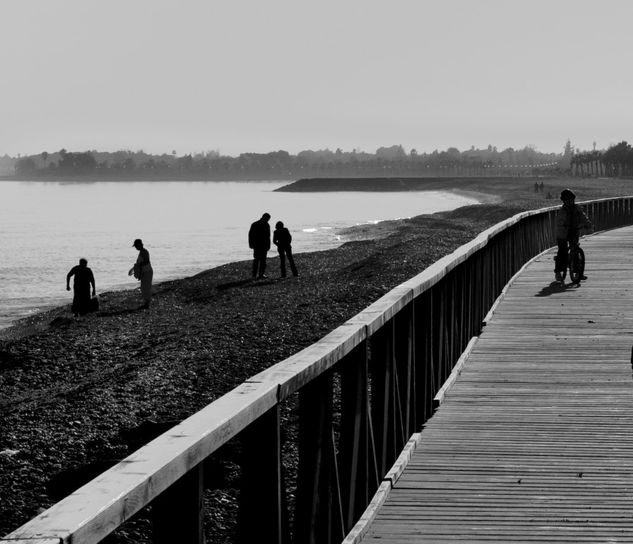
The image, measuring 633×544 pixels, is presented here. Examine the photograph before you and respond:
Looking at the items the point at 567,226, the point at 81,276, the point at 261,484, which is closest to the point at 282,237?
the point at 81,276

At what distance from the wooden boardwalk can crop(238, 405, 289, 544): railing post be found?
1.68 m

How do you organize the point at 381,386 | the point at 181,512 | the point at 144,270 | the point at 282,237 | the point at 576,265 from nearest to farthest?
the point at 181,512
the point at 381,386
the point at 576,265
the point at 144,270
the point at 282,237

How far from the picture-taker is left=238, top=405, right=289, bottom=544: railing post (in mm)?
3463

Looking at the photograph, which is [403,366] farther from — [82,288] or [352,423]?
[82,288]

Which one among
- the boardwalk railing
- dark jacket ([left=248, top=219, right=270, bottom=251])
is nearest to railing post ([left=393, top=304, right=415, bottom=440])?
the boardwalk railing

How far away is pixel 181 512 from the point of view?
284 centimetres

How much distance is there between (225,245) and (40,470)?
6628 cm

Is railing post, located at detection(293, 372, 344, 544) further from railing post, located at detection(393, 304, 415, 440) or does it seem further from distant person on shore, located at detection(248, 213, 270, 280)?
distant person on shore, located at detection(248, 213, 270, 280)

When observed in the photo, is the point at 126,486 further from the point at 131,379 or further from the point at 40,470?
the point at 131,379

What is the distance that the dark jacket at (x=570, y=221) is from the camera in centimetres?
1891

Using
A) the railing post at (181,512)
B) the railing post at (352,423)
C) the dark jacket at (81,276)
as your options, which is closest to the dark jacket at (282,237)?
the dark jacket at (81,276)

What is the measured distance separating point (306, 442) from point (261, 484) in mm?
776

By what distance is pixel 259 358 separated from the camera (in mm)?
18797

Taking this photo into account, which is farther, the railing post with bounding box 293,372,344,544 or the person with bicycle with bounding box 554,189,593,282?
the person with bicycle with bounding box 554,189,593,282
